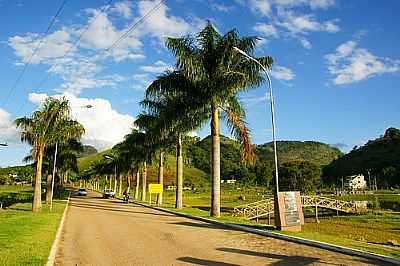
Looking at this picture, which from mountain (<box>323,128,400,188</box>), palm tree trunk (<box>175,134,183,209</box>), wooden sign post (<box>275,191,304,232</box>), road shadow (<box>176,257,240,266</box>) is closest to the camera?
road shadow (<box>176,257,240,266</box>)

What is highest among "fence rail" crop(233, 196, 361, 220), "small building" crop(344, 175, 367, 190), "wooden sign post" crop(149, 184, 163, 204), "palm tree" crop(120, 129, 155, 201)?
"palm tree" crop(120, 129, 155, 201)

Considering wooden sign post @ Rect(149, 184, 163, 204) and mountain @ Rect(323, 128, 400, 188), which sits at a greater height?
mountain @ Rect(323, 128, 400, 188)

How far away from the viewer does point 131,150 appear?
60406 millimetres

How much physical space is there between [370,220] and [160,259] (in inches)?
1910

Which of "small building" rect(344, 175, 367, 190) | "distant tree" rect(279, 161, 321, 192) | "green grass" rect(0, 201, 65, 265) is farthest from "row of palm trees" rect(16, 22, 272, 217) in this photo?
"small building" rect(344, 175, 367, 190)

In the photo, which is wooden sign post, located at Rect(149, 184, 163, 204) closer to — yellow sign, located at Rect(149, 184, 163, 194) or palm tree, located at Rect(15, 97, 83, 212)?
yellow sign, located at Rect(149, 184, 163, 194)

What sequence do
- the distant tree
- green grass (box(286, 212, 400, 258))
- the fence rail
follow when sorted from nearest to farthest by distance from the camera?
green grass (box(286, 212, 400, 258))
the fence rail
the distant tree

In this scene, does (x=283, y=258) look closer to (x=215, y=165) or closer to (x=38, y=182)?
(x=215, y=165)

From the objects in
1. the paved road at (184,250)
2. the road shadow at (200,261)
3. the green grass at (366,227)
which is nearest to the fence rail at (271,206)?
the green grass at (366,227)

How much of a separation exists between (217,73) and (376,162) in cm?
12830

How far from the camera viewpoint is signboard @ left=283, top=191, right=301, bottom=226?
19.5 metres

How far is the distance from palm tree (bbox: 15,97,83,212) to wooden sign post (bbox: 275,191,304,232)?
19.7 meters

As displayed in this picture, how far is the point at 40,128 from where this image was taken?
3312 cm

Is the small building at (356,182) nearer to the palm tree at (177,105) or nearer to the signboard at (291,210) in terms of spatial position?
the palm tree at (177,105)
